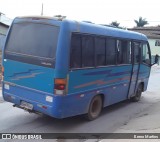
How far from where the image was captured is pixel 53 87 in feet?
22.9

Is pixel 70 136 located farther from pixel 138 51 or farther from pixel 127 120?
pixel 138 51

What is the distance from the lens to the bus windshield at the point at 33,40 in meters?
7.17

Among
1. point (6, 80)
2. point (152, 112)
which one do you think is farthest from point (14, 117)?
point (152, 112)

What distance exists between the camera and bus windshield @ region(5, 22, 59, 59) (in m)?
7.17

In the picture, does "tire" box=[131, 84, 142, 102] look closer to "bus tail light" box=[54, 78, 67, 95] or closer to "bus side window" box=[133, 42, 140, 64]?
"bus side window" box=[133, 42, 140, 64]

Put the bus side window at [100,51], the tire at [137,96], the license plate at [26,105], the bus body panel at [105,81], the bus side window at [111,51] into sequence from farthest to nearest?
the tire at [137,96] → the bus side window at [111,51] → the bus side window at [100,51] → the license plate at [26,105] → the bus body panel at [105,81]

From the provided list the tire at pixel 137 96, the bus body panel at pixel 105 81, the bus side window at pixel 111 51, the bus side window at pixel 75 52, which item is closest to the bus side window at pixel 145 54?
the tire at pixel 137 96

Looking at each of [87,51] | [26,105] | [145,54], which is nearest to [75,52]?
[87,51]

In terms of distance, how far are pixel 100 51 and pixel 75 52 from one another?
51.4 inches

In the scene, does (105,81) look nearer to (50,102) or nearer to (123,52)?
(123,52)

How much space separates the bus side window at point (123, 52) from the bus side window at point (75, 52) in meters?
2.31

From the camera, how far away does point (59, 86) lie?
693cm

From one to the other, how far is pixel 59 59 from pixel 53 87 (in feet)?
2.12

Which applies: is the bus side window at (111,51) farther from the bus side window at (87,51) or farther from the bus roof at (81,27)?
the bus side window at (87,51)
